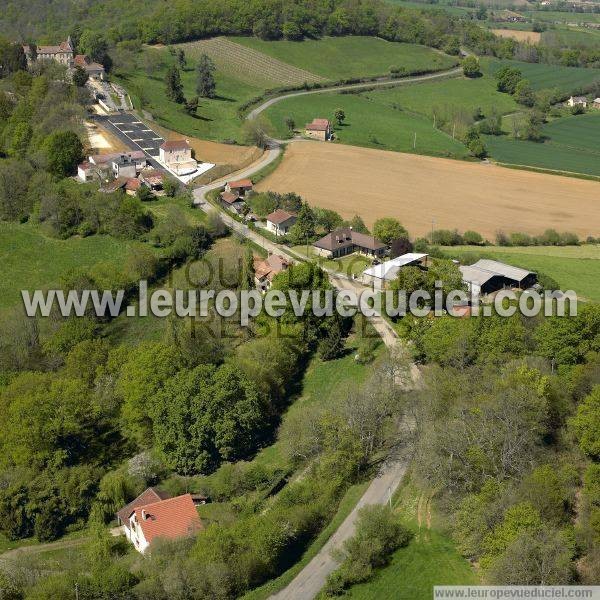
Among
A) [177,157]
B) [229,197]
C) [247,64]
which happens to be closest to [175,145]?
[177,157]

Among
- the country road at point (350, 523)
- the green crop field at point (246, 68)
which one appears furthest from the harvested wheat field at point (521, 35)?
the country road at point (350, 523)

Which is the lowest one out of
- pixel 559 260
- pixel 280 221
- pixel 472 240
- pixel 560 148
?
pixel 559 260

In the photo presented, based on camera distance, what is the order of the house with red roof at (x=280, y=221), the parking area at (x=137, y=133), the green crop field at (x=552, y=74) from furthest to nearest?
the green crop field at (x=552, y=74), the parking area at (x=137, y=133), the house with red roof at (x=280, y=221)

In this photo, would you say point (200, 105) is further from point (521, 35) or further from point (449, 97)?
point (521, 35)

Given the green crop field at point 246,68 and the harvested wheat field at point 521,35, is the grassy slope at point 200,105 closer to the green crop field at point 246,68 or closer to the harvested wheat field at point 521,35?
the green crop field at point 246,68

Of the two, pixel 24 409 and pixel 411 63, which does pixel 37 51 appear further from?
pixel 24 409

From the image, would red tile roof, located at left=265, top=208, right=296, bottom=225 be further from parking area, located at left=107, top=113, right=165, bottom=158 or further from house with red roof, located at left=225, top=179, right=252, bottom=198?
parking area, located at left=107, top=113, right=165, bottom=158

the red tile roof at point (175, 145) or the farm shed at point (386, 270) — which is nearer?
the farm shed at point (386, 270)
